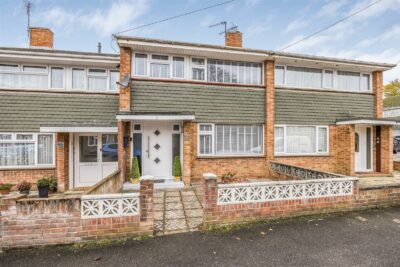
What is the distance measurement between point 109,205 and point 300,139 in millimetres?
8418

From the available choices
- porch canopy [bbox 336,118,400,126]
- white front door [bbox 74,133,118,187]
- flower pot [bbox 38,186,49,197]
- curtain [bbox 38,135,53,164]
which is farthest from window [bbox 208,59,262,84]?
flower pot [bbox 38,186,49,197]

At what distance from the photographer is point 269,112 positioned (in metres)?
8.60

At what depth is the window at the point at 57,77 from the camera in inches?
319

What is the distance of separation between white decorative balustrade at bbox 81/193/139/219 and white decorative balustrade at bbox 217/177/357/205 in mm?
1774

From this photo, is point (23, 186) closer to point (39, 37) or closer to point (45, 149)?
point (45, 149)

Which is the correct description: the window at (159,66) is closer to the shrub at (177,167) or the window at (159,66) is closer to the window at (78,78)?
the window at (78,78)

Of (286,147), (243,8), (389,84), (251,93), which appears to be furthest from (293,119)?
(389,84)

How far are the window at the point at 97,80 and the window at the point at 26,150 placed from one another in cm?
257

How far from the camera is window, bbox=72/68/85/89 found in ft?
27.1

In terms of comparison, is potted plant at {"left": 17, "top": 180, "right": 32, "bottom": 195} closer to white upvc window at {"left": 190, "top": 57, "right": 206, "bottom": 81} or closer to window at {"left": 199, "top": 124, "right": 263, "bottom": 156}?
window at {"left": 199, "top": 124, "right": 263, "bottom": 156}

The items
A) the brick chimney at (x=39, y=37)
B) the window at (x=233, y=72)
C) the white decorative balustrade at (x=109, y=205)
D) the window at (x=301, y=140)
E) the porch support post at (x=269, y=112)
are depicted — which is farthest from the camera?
the brick chimney at (x=39, y=37)

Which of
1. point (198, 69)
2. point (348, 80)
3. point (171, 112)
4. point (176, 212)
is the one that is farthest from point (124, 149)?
point (348, 80)

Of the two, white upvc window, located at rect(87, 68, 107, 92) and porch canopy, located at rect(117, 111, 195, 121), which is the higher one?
white upvc window, located at rect(87, 68, 107, 92)

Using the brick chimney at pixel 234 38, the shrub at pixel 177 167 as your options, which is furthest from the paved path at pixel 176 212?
the brick chimney at pixel 234 38
